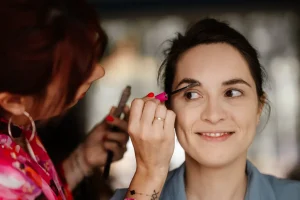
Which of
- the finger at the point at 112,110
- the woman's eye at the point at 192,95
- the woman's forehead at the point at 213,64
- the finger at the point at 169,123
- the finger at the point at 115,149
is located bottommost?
the finger at the point at 115,149

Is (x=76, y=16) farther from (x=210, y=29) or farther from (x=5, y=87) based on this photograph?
(x=210, y=29)

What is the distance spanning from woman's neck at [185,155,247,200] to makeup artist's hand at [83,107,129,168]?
263 mm

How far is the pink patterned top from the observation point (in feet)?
2.59

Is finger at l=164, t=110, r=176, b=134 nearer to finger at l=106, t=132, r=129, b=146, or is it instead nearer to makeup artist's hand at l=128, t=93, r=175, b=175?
makeup artist's hand at l=128, t=93, r=175, b=175

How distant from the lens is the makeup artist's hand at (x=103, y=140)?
134cm

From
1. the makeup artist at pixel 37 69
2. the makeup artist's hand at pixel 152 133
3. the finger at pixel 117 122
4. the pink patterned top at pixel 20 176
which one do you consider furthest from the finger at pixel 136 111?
the finger at pixel 117 122

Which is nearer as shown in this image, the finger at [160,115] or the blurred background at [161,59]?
the finger at [160,115]

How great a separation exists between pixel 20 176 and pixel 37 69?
0.66ft

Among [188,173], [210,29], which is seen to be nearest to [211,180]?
[188,173]

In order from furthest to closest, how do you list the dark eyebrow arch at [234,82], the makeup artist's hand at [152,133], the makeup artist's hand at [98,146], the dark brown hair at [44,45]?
the makeup artist's hand at [98,146] < the dark eyebrow arch at [234,82] < the makeup artist's hand at [152,133] < the dark brown hair at [44,45]

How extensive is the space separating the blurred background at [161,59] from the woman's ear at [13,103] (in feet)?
1.78

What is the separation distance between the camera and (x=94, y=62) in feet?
2.89

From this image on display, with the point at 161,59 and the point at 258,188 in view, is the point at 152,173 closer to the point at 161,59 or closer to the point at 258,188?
the point at 258,188

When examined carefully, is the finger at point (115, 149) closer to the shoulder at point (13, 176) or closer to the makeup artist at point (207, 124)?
the makeup artist at point (207, 124)
